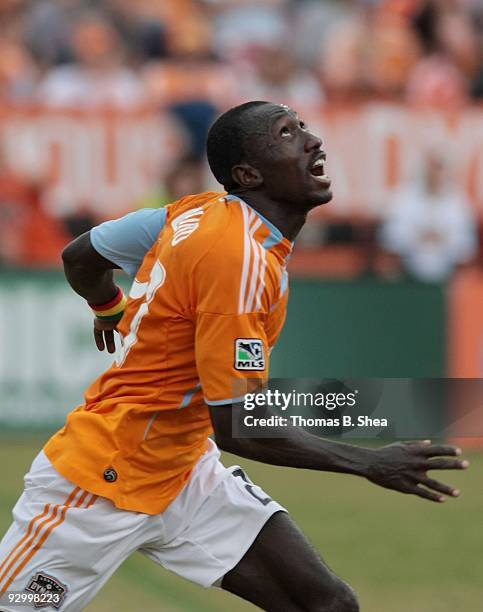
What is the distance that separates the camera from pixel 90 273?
5.38m

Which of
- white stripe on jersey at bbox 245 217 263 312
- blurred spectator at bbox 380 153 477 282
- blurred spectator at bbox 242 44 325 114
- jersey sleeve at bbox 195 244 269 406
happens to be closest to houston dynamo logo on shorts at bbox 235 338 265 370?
jersey sleeve at bbox 195 244 269 406

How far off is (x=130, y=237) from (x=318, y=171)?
73 cm

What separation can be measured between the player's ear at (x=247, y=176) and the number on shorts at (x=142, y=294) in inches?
16.0

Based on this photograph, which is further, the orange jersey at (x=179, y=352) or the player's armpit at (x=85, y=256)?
the player's armpit at (x=85, y=256)

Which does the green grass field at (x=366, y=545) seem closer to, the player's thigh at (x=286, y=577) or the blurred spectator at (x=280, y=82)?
the player's thigh at (x=286, y=577)

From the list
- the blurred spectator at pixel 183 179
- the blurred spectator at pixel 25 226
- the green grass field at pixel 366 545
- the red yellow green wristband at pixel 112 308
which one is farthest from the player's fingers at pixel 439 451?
the blurred spectator at pixel 25 226

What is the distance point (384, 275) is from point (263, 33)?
3740mm

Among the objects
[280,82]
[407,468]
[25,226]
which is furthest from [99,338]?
[280,82]

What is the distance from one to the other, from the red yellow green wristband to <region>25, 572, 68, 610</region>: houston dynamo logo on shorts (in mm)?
1236

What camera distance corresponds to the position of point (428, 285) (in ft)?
40.9

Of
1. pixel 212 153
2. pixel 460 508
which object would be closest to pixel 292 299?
pixel 460 508

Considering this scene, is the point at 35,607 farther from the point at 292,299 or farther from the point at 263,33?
the point at 263,33

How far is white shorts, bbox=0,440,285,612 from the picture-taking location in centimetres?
473

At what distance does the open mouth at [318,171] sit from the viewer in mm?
4848
